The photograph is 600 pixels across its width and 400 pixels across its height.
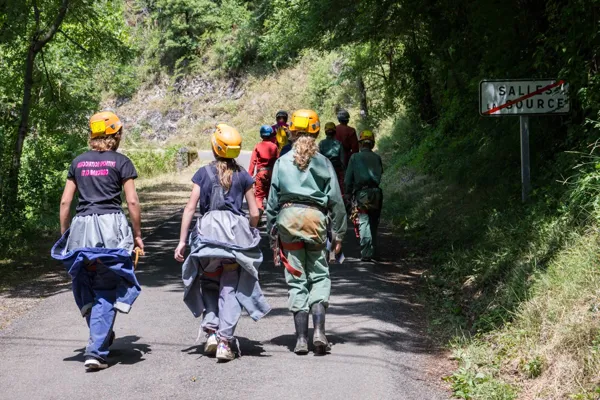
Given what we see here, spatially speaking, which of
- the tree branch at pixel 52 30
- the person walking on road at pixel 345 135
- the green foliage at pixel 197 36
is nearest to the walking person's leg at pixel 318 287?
the person walking on road at pixel 345 135

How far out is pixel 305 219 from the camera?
7.38 meters

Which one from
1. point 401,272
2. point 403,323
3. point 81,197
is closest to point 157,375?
point 81,197

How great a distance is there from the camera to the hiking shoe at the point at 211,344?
719 centimetres

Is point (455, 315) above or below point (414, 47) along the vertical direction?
below

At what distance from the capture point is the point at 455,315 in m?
8.90

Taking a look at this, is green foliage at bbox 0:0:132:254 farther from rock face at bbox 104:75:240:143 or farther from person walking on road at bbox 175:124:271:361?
rock face at bbox 104:75:240:143

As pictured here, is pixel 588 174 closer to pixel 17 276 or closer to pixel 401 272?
pixel 401 272

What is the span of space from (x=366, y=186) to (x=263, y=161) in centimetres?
266

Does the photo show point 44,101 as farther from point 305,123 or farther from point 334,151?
point 305,123

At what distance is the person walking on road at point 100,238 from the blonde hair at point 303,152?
4.47ft

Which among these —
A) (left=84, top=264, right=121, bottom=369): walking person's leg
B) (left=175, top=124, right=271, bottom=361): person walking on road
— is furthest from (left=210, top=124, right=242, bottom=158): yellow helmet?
(left=84, top=264, right=121, bottom=369): walking person's leg

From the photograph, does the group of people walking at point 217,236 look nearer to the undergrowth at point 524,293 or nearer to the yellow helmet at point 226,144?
the yellow helmet at point 226,144

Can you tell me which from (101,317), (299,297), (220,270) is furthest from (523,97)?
(101,317)

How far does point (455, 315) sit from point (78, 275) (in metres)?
3.84
